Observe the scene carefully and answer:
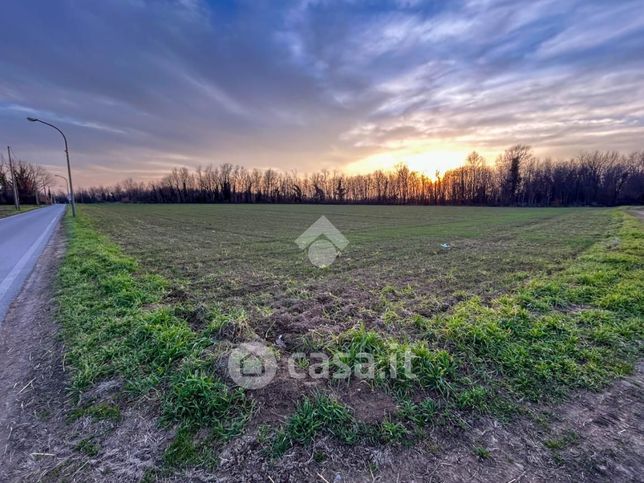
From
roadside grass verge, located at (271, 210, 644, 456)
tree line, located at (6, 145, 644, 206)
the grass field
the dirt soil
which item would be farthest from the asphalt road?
tree line, located at (6, 145, 644, 206)

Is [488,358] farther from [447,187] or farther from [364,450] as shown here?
[447,187]

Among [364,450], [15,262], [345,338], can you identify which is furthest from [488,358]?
[15,262]

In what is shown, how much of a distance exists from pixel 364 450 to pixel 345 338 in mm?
1549

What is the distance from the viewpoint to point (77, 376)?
294cm

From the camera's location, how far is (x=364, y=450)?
215 cm

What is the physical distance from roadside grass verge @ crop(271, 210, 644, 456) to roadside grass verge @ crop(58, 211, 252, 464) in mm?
673

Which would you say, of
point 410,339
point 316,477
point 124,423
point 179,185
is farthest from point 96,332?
point 179,185

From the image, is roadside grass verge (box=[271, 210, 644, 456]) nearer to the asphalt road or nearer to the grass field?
the grass field

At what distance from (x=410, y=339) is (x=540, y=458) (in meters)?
1.76

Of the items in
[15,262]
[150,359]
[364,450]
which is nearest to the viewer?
[364,450]

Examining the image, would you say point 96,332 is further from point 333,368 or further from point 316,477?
point 316,477

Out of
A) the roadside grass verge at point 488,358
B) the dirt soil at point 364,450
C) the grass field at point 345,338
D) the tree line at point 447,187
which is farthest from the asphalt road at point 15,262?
the tree line at point 447,187

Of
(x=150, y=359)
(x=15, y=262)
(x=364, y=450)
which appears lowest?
(x=364, y=450)

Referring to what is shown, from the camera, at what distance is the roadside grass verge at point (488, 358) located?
241 centimetres
